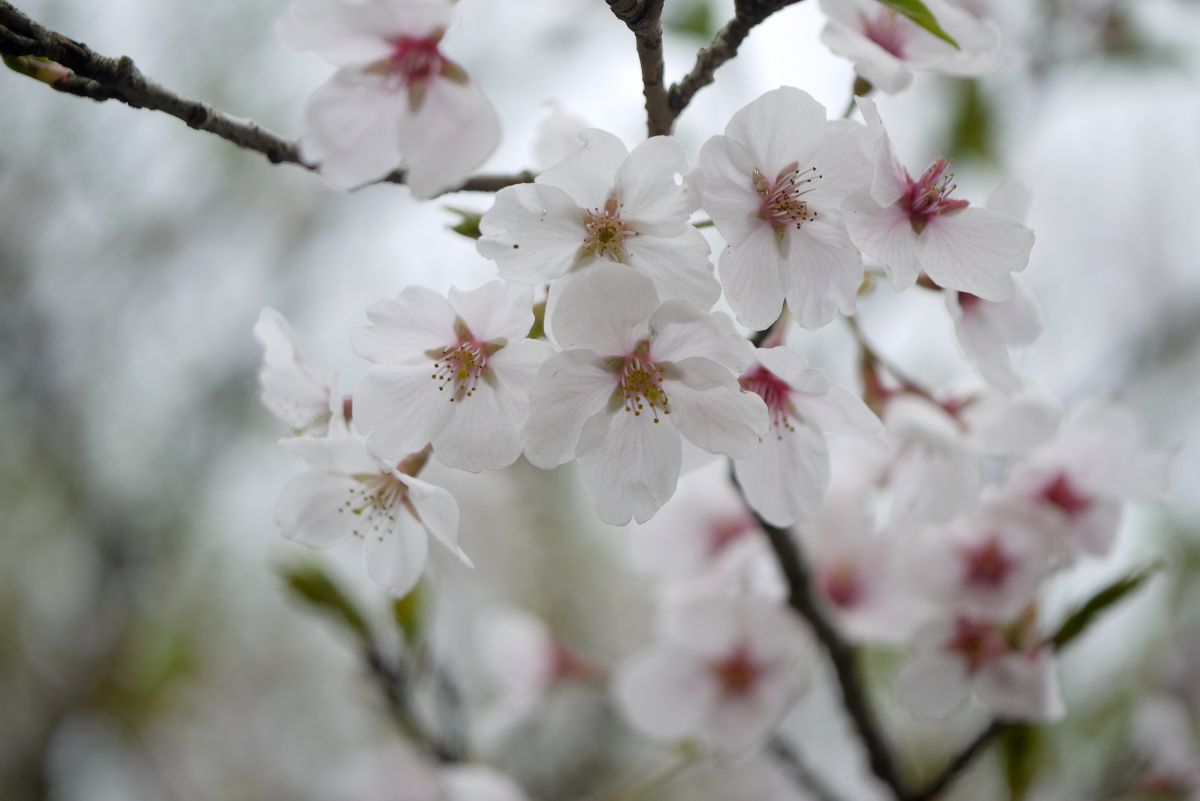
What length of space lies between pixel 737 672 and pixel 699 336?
2.24ft

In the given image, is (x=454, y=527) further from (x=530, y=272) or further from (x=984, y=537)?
(x=984, y=537)

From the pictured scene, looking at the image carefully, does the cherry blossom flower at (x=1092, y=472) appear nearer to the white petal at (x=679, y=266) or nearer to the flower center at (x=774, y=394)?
the flower center at (x=774, y=394)

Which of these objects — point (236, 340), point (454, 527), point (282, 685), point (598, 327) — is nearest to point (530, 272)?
point (598, 327)

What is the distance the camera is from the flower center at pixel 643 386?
75cm

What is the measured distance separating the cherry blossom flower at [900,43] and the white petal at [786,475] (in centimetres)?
31

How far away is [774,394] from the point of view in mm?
858

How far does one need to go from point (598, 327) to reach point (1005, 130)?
5.27 ft

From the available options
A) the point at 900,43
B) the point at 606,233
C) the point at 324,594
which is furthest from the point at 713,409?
the point at 324,594

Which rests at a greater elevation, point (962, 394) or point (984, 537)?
point (962, 394)

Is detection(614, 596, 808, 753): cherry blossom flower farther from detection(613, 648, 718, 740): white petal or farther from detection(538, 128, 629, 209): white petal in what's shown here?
detection(538, 128, 629, 209): white petal

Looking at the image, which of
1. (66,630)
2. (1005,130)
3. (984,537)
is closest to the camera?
(984,537)

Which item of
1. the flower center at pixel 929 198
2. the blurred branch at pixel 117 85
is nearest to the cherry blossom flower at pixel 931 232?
the flower center at pixel 929 198

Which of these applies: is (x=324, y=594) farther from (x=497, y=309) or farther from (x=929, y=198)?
(x=929, y=198)

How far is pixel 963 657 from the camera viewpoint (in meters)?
1.08
